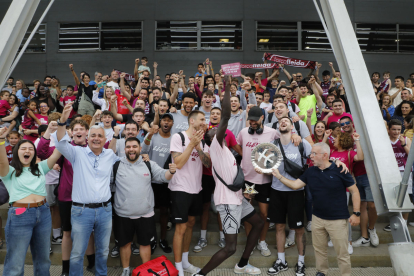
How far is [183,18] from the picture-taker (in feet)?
50.6

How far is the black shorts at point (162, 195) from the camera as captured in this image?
5.30 metres

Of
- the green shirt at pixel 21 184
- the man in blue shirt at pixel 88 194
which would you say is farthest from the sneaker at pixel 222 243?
the green shirt at pixel 21 184

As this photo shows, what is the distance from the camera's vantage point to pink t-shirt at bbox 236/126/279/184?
5191 mm

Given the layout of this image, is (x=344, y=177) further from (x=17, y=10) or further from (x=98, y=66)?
(x=98, y=66)

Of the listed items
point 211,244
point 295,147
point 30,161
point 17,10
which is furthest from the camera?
point 211,244

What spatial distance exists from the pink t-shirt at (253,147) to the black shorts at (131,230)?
5.79 ft

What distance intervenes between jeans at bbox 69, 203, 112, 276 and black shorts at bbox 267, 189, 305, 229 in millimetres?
2467

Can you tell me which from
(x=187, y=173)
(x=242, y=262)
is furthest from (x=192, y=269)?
(x=187, y=173)

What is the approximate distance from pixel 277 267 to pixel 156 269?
6.03 ft

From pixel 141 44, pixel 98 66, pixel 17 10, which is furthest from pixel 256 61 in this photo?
pixel 17 10

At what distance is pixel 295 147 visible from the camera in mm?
5086

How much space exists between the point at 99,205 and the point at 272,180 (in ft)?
8.77

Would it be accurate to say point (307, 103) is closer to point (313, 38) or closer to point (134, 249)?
point (134, 249)

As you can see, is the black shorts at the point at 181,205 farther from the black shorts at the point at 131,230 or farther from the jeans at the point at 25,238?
the jeans at the point at 25,238
